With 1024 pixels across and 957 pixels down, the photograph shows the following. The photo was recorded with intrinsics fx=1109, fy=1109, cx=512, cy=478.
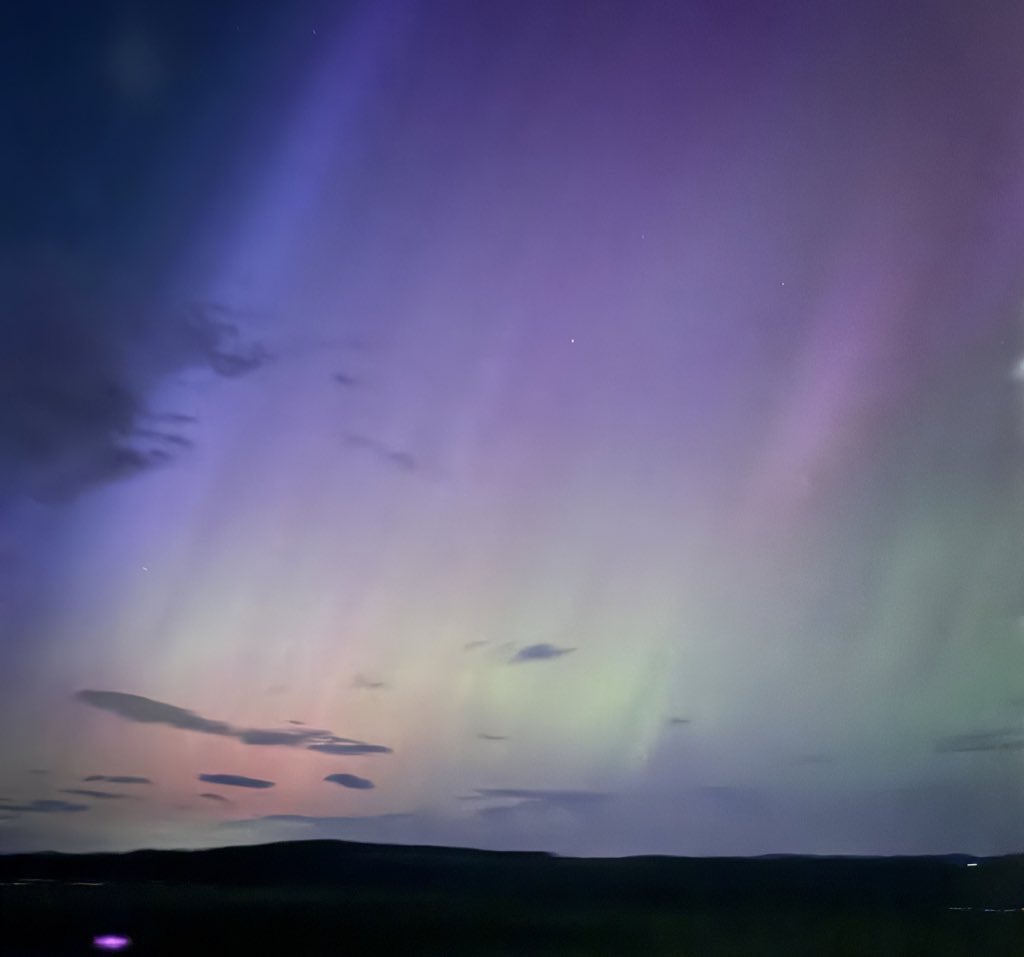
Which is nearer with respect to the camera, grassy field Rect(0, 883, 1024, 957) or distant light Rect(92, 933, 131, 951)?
distant light Rect(92, 933, 131, 951)

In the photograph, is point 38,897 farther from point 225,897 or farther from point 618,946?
point 618,946

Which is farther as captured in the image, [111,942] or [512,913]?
[512,913]

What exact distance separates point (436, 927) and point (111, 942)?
20.6m

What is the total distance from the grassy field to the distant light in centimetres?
44

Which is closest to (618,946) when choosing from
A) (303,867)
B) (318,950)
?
(318,950)

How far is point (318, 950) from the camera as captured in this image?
121ft

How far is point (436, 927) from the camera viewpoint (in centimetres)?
5047

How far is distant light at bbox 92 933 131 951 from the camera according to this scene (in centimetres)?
3070

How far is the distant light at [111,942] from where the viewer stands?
30.7 meters

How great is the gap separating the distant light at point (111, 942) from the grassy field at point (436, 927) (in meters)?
0.44

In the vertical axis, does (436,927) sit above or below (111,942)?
above

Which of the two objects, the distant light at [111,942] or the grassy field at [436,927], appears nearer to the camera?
the distant light at [111,942]

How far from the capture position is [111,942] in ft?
108

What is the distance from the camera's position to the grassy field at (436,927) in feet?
122
